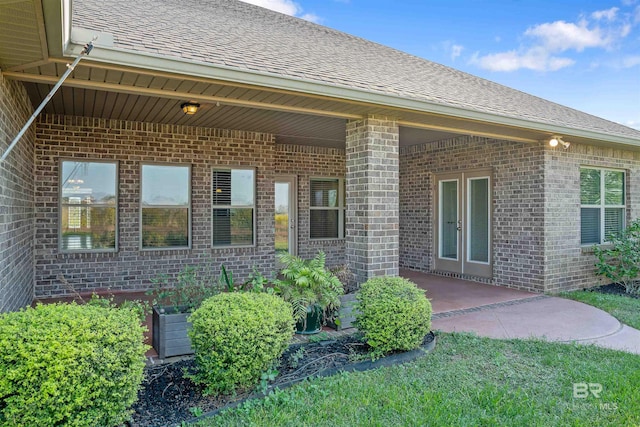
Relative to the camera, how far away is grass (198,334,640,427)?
2896 mm

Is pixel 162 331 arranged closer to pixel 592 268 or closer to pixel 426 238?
pixel 426 238

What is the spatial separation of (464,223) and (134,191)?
6.31 metres

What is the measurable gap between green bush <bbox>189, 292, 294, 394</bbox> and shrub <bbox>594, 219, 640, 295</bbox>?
7104 millimetres

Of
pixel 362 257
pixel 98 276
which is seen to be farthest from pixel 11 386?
pixel 98 276

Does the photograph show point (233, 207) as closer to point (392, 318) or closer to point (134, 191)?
point (134, 191)

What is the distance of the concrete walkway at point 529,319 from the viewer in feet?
16.0

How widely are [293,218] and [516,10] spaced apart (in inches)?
381

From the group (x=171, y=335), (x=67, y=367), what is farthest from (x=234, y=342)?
(x=171, y=335)

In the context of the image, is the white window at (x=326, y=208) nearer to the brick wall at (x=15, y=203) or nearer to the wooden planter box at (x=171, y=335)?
the brick wall at (x=15, y=203)

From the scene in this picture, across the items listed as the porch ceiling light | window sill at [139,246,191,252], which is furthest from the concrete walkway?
window sill at [139,246,191,252]

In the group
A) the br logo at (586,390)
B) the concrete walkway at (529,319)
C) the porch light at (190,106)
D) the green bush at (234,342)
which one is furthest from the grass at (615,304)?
the porch light at (190,106)

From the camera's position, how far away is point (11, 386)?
7.55ft

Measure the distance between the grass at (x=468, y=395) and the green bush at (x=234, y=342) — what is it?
237mm

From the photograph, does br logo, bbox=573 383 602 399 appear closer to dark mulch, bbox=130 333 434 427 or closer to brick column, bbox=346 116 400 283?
dark mulch, bbox=130 333 434 427
